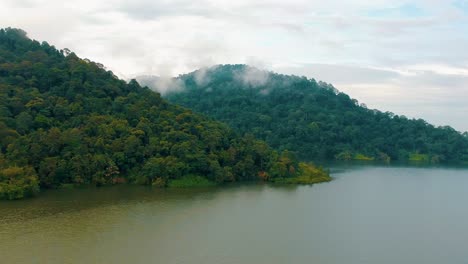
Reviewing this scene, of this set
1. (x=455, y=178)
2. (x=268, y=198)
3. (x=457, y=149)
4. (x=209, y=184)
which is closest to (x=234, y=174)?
(x=209, y=184)

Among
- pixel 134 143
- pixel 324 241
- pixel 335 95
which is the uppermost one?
pixel 335 95

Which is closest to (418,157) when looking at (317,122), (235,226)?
(317,122)

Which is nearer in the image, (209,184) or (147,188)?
(147,188)

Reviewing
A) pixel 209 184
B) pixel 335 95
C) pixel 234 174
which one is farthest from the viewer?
pixel 335 95

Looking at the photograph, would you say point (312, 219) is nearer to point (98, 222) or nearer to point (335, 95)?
point (98, 222)

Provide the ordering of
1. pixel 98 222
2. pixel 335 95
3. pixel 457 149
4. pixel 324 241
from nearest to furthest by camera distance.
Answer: pixel 324 241, pixel 98 222, pixel 457 149, pixel 335 95

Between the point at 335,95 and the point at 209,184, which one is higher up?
the point at 335,95

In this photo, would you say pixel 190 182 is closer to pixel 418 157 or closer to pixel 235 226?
pixel 235 226
